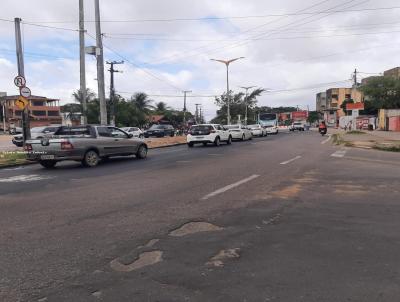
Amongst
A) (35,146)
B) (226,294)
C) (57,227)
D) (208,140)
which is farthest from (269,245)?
(208,140)

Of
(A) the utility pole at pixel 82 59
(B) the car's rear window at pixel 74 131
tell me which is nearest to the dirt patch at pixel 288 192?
(B) the car's rear window at pixel 74 131

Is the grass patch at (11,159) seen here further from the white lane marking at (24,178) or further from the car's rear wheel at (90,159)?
the white lane marking at (24,178)

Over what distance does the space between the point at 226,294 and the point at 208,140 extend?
25.9 metres

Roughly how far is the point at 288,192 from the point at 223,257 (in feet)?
15.3

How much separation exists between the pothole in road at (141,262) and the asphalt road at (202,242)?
0.04 feet

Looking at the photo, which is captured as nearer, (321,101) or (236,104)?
(236,104)

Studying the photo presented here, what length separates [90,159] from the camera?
16641mm

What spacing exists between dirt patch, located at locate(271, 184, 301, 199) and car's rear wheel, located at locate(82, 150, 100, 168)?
8733 millimetres

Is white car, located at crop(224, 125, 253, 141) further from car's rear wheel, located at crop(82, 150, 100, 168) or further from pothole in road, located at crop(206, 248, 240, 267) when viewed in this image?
pothole in road, located at crop(206, 248, 240, 267)

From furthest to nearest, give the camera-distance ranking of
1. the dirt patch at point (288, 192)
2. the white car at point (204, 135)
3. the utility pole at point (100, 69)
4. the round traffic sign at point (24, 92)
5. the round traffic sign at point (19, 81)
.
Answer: the white car at point (204, 135) < the utility pole at point (100, 69) < the round traffic sign at point (19, 81) < the round traffic sign at point (24, 92) < the dirt patch at point (288, 192)

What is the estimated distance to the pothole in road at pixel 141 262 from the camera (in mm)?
4766

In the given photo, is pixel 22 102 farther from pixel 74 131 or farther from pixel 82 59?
pixel 82 59

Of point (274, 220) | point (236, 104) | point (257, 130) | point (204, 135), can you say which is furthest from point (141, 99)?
point (274, 220)

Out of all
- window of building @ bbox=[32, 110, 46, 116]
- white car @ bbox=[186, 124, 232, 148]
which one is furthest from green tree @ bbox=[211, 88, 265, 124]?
white car @ bbox=[186, 124, 232, 148]
